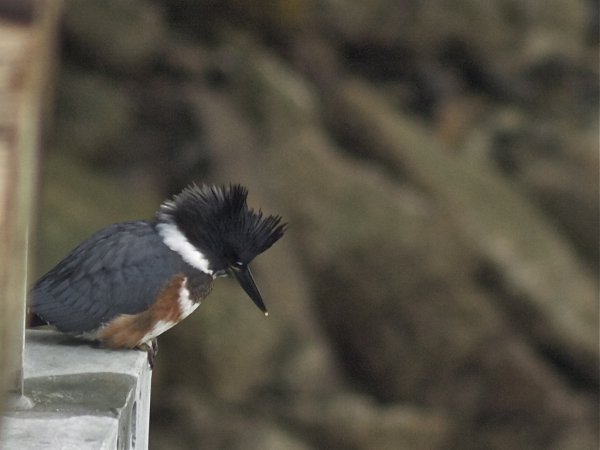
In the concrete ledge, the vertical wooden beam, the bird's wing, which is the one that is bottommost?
the vertical wooden beam

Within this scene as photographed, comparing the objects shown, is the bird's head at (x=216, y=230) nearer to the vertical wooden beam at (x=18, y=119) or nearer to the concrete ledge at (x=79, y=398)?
the concrete ledge at (x=79, y=398)

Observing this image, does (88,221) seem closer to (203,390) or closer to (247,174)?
(203,390)

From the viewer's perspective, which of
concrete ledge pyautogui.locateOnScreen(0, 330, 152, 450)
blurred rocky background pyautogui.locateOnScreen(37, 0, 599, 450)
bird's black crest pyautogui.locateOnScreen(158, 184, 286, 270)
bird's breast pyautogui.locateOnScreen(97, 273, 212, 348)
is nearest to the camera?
concrete ledge pyautogui.locateOnScreen(0, 330, 152, 450)

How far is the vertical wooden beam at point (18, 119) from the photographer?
0.97m

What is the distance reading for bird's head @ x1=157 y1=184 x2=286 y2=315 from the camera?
118 inches

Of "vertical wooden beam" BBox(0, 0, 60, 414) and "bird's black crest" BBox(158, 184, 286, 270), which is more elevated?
"bird's black crest" BBox(158, 184, 286, 270)

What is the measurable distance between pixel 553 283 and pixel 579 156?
61.7 inches

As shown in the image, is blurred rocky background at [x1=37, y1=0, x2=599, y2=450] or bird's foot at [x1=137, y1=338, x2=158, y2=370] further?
blurred rocky background at [x1=37, y1=0, x2=599, y2=450]

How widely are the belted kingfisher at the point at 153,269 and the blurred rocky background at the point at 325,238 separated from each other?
2577mm

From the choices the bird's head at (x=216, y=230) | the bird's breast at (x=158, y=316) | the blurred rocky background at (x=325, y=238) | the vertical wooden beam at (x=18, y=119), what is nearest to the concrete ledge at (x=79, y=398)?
the bird's breast at (x=158, y=316)

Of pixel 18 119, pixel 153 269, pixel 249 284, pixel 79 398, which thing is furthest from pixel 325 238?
pixel 18 119

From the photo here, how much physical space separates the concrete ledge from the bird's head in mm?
326

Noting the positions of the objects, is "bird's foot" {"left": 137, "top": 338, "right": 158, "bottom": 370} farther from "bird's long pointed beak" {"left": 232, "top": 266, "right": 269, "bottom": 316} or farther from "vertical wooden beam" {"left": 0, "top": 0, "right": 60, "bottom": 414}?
"vertical wooden beam" {"left": 0, "top": 0, "right": 60, "bottom": 414}

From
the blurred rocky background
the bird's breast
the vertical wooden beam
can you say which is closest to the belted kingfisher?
the bird's breast
